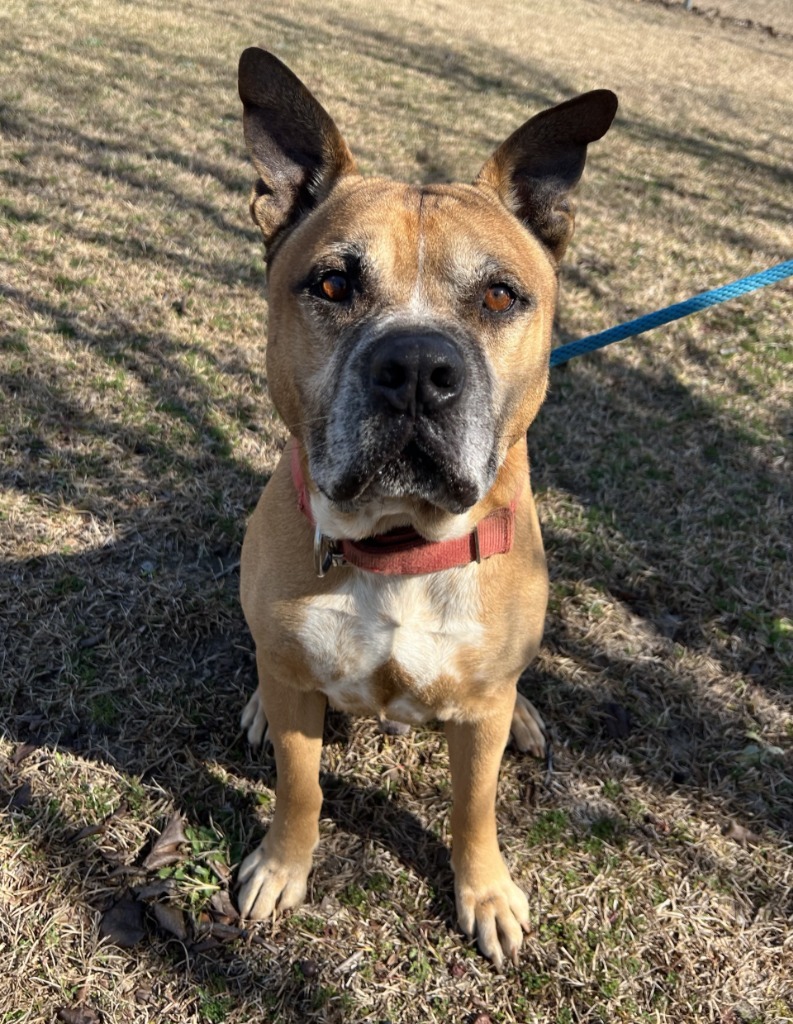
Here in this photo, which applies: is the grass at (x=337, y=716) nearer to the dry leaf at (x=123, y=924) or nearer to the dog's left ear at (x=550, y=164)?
the dry leaf at (x=123, y=924)

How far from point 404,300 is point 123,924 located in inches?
82.2

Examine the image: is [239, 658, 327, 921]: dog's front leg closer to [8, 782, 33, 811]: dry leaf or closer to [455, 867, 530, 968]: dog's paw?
[455, 867, 530, 968]: dog's paw

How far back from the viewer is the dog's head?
188 cm

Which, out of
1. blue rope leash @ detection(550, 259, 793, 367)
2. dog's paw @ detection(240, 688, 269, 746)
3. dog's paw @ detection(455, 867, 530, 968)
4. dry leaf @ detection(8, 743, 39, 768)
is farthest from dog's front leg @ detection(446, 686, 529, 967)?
dry leaf @ detection(8, 743, 39, 768)

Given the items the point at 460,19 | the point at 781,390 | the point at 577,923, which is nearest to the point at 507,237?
the point at 577,923

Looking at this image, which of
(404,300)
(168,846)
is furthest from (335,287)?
(168,846)

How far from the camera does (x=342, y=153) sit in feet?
7.92

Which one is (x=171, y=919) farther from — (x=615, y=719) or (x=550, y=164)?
(x=550, y=164)

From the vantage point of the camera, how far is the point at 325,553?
2.20m

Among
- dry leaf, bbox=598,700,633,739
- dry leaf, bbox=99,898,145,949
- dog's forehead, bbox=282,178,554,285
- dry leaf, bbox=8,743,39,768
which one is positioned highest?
dog's forehead, bbox=282,178,554,285

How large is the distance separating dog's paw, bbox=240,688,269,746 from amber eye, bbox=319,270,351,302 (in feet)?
5.35

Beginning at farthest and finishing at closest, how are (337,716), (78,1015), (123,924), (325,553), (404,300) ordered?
(337,716) → (123,924) → (78,1015) → (325,553) → (404,300)

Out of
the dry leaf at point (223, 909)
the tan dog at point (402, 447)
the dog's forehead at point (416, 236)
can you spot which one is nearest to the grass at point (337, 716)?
the dry leaf at point (223, 909)

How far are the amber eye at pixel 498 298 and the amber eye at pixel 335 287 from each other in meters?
0.37
